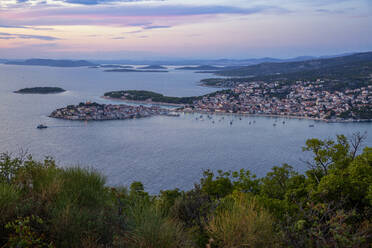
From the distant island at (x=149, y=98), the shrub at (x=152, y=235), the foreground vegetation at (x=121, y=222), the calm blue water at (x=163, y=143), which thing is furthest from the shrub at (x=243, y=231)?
the distant island at (x=149, y=98)

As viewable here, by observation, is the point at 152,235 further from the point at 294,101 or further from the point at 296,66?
the point at 296,66

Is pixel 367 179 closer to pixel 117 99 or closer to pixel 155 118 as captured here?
pixel 155 118

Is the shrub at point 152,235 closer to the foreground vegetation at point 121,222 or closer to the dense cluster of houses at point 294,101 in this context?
the foreground vegetation at point 121,222

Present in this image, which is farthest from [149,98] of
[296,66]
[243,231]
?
[296,66]

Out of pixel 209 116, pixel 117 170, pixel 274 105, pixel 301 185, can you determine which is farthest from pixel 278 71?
pixel 301 185

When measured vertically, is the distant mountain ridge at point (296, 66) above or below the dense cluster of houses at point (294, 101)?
above

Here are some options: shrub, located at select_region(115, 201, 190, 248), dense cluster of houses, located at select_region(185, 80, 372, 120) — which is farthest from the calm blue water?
shrub, located at select_region(115, 201, 190, 248)

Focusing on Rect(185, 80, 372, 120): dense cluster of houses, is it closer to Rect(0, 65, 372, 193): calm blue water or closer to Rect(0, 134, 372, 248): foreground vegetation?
Rect(0, 65, 372, 193): calm blue water
